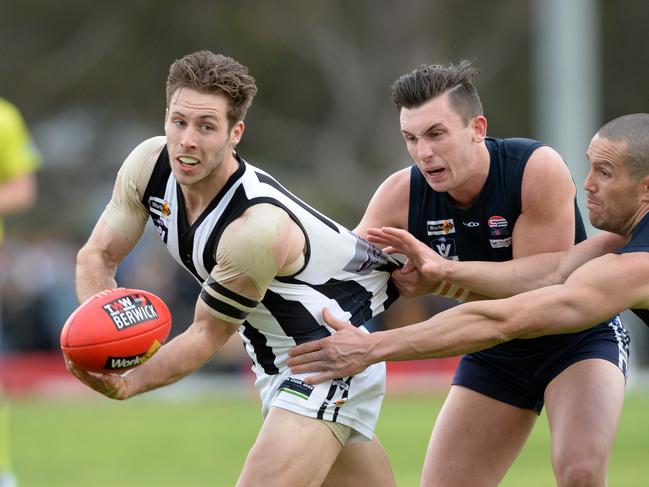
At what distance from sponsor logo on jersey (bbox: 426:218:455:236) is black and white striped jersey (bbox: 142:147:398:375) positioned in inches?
18.6

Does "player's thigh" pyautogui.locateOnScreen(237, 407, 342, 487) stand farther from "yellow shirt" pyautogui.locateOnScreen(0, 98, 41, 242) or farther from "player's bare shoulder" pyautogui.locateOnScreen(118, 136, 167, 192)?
"yellow shirt" pyautogui.locateOnScreen(0, 98, 41, 242)

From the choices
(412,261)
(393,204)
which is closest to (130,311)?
(412,261)

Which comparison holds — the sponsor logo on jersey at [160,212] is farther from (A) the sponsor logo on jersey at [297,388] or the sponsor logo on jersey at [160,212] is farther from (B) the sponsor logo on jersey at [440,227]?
(B) the sponsor logo on jersey at [440,227]

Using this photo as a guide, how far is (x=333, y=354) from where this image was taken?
588cm

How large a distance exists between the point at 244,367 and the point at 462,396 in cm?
1281

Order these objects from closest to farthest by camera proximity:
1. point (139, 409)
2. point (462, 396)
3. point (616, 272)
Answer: point (616, 272)
point (462, 396)
point (139, 409)

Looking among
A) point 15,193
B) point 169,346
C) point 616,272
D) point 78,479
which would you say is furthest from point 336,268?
point 78,479

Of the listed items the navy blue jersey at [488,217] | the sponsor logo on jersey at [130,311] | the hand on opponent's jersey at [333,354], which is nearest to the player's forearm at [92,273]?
the sponsor logo on jersey at [130,311]

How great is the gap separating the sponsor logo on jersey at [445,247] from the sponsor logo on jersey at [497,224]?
26 centimetres

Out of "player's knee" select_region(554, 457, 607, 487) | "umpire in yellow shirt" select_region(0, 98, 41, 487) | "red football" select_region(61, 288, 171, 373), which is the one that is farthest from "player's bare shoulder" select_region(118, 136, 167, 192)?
"umpire in yellow shirt" select_region(0, 98, 41, 487)

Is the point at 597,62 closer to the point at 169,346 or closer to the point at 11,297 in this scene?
the point at 11,297

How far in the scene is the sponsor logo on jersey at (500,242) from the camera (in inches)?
256

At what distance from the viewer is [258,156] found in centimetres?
2945

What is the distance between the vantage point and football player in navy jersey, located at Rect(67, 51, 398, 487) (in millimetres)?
5766
